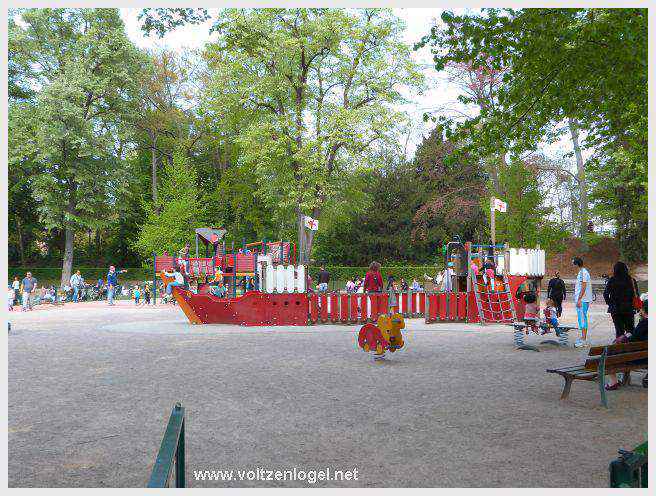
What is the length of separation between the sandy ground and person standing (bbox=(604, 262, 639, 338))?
106cm

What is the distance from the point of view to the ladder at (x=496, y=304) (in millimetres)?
18500

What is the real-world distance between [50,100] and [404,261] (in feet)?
85.8

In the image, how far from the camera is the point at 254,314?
18703mm

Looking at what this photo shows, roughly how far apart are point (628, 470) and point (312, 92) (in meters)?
37.6

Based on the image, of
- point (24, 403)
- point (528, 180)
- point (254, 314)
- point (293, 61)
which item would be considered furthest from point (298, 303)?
point (293, 61)

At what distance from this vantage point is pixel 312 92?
127 ft

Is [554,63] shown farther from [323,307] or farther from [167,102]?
[167,102]

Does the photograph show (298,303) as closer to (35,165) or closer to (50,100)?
(50,100)

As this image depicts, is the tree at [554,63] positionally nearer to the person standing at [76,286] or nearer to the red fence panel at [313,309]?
the red fence panel at [313,309]

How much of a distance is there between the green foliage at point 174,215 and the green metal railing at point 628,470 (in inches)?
1662

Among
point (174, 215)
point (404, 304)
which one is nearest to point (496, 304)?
point (404, 304)

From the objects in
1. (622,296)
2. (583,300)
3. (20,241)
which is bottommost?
(583,300)

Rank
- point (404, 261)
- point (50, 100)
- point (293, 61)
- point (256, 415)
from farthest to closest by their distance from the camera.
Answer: point (404, 261)
point (50, 100)
point (293, 61)
point (256, 415)

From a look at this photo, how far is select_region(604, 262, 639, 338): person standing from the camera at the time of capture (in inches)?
422
